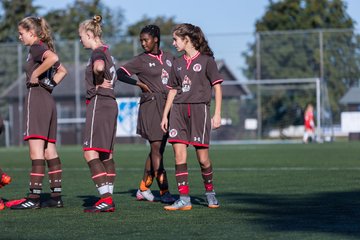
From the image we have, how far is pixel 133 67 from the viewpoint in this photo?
10727 mm

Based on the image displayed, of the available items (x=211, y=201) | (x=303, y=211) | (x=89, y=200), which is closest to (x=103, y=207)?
(x=211, y=201)

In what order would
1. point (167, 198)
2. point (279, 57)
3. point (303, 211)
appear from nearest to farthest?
point (303, 211) < point (167, 198) < point (279, 57)

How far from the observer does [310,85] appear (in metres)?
40.3

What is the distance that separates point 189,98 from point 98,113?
892mm

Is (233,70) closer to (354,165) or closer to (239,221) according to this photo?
(354,165)

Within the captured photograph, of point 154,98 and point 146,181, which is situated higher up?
point 154,98

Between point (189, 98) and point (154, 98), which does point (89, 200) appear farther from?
point (189, 98)

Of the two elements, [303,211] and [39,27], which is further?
[39,27]

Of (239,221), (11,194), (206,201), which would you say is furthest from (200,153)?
(11,194)

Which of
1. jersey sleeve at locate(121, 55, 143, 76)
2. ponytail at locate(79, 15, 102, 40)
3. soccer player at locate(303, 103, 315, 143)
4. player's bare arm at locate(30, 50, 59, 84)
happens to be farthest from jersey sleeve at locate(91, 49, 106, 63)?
soccer player at locate(303, 103, 315, 143)

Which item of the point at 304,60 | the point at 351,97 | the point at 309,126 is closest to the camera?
the point at 309,126

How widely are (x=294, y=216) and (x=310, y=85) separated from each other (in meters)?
32.0

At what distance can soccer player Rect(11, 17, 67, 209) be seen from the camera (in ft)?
31.8

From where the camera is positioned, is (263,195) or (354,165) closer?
(263,195)
